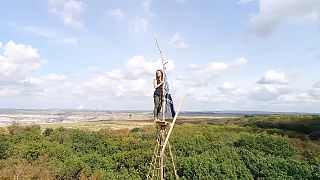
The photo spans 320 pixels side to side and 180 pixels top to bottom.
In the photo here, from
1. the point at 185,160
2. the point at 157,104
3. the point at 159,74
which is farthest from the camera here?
the point at 185,160

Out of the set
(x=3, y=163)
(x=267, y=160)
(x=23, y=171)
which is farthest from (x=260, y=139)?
(x=3, y=163)

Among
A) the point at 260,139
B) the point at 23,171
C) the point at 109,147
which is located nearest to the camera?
the point at 23,171

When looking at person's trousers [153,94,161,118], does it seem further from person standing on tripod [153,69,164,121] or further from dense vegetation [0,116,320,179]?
dense vegetation [0,116,320,179]

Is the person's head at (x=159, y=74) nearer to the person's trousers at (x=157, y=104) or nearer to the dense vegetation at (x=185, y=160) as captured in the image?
the person's trousers at (x=157, y=104)

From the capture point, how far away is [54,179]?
124ft

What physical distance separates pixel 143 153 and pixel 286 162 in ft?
54.6

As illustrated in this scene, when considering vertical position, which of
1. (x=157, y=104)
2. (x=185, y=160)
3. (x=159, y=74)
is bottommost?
(x=185, y=160)

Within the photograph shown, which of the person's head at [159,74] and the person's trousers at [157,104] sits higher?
the person's head at [159,74]

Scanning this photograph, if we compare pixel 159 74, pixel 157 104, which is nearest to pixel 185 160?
pixel 157 104

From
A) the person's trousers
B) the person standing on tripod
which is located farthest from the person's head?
the person's trousers

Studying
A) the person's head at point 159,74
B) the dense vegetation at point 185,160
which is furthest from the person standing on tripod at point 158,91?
the dense vegetation at point 185,160

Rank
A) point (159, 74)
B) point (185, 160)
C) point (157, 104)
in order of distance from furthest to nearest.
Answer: point (185, 160) → point (157, 104) → point (159, 74)

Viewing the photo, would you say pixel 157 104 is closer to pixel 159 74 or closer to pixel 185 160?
pixel 159 74

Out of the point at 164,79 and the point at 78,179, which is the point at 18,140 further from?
the point at 164,79
